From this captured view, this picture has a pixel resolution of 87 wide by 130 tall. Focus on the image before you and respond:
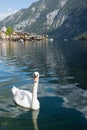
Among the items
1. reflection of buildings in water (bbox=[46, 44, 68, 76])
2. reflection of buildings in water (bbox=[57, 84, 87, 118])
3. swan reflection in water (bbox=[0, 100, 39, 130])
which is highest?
reflection of buildings in water (bbox=[46, 44, 68, 76])

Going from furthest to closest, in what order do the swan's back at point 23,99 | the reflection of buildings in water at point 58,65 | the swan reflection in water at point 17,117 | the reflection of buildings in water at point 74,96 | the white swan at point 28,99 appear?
1. the reflection of buildings in water at point 58,65
2. the reflection of buildings in water at point 74,96
3. the swan's back at point 23,99
4. the white swan at point 28,99
5. the swan reflection in water at point 17,117

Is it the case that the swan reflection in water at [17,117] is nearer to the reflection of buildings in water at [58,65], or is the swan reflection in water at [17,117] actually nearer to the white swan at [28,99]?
the white swan at [28,99]

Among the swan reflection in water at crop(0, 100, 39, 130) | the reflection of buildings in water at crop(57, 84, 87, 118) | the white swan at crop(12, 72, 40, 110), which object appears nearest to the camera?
the swan reflection in water at crop(0, 100, 39, 130)

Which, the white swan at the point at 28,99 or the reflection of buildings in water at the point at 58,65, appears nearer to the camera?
the white swan at the point at 28,99

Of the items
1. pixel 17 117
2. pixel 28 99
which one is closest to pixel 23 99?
pixel 28 99

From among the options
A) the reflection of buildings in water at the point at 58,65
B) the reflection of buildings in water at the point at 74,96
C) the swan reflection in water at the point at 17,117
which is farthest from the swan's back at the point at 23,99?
the reflection of buildings in water at the point at 58,65

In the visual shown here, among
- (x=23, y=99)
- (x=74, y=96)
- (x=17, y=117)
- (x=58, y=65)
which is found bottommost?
(x=17, y=117)

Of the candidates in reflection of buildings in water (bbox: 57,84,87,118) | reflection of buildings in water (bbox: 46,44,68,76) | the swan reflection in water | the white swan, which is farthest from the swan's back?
reflection of buildings in water (bbox: 46,44,68,76)

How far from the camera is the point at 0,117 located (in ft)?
77.9

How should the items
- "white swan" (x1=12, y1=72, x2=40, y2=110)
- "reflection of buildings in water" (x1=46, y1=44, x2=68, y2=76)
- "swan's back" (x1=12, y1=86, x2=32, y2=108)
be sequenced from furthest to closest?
1. "reflection of buildings in water" (x1=46, y1=44, x2=68, y2=76)
2. "swan's back" (x1=12, y1=86, x2=32, y2=108)
3. "white swan" (x1=12, y1=72, x2=40, y2=110)

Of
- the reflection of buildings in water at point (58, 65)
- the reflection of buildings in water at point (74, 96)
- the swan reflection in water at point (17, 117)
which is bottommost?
the swan reflection in water at point (17, 117)

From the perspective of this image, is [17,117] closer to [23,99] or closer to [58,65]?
[23,99]

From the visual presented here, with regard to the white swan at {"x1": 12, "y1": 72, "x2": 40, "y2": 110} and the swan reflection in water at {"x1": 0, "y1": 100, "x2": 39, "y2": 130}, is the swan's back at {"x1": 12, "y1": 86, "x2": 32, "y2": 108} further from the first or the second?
the swan reflection in water at {"x1": 0, "y1": 100, "x2": 39, "y2": 130}

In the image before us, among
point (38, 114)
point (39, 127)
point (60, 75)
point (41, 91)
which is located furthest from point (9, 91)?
point (60, 75)
